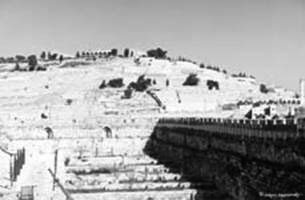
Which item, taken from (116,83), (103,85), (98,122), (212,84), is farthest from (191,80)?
(98,122)

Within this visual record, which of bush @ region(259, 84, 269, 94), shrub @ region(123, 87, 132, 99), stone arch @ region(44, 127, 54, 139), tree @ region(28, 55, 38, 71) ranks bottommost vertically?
stone arch @ region(44, 127, 54, 139)

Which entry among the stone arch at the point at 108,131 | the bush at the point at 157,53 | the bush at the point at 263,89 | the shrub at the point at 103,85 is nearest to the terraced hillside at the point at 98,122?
the stone arch at the point at 108,131

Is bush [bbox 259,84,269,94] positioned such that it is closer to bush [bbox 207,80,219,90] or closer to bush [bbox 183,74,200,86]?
bush [bbox 207,80,219,90]

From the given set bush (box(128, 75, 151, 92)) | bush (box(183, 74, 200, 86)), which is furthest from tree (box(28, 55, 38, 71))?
bush (box(183, 74, 200, 86))

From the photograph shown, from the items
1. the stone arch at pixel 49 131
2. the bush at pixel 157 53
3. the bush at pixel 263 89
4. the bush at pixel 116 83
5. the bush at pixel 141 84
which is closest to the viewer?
the stone arch at pixel 49 131

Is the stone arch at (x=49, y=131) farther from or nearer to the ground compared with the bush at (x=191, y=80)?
nearer to the ground

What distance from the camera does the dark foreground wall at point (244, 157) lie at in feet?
67.7

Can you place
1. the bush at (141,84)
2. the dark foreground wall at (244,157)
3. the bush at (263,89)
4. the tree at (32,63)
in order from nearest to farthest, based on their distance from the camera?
the dark foreground wall at (244,157) → the bush at (141,84) → the bush at (263,89) → the tree at (32,63)

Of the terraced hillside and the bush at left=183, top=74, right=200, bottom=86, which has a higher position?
the bush at left=183, top=74, right=200, bottom=86

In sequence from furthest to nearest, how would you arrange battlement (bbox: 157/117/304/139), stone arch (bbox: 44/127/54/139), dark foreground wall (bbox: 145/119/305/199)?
A: stone arch (bbox: 44/127/54/139) → battlement (bbox: 157/117/304/139) → dark foreground wall (bbox: 145/119/305/199)

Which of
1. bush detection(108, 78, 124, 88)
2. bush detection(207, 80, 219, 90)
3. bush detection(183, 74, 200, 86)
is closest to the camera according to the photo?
bush detection(207, 80, 219, 90)

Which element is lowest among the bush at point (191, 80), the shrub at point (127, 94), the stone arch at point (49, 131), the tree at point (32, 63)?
the stone arch at point (49, 131)

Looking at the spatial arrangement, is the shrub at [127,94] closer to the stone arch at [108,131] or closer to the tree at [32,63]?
the tree at [32,63]

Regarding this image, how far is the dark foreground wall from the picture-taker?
20.6 m
